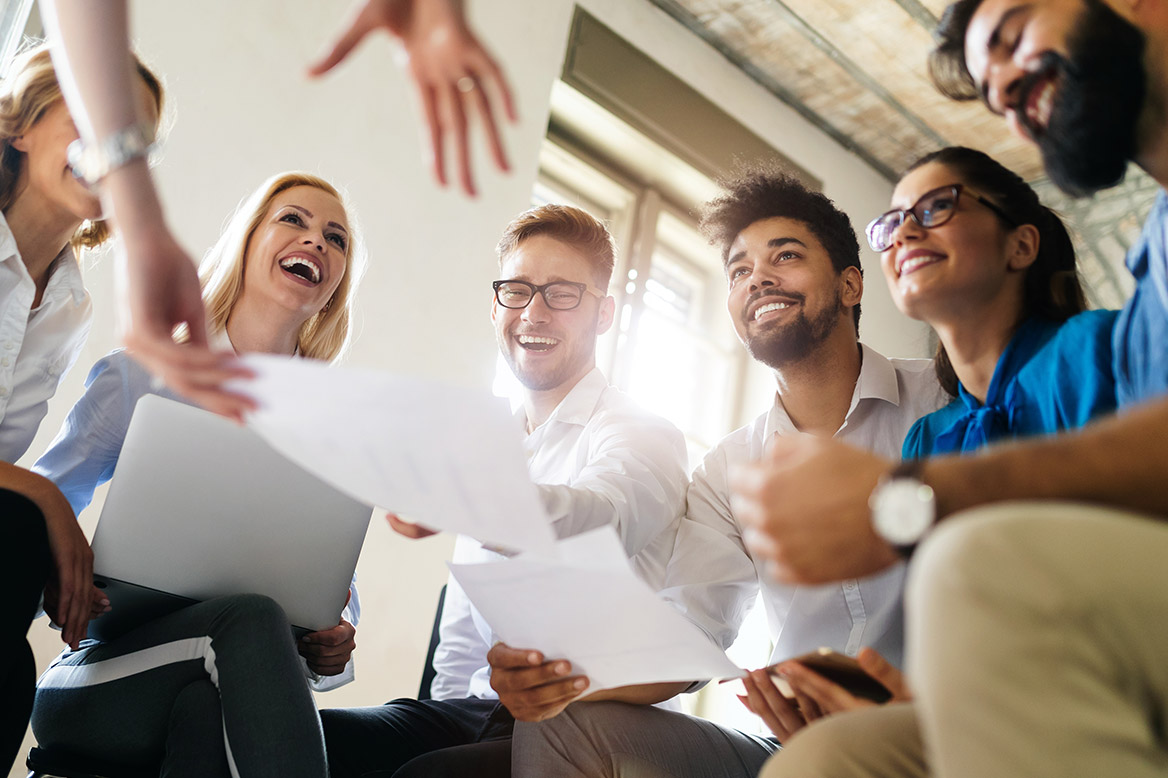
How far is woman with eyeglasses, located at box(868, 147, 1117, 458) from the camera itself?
46.0 inches

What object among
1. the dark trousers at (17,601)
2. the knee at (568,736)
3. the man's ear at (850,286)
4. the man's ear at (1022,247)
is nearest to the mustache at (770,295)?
the man's ear at (850,286)

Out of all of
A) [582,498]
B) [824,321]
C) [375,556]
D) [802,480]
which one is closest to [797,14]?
[824,321]

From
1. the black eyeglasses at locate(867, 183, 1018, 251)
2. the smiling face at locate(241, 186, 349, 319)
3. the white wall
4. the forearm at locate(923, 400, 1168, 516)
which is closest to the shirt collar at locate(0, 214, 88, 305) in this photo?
the smiling face at locate(241, 186, 349, 319)

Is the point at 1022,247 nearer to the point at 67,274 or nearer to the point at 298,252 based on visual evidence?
the point at 298,252

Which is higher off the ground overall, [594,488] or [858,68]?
[858,68]

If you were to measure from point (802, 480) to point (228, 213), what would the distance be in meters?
Result: 2.41

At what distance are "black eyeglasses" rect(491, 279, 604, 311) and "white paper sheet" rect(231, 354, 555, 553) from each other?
1.26m

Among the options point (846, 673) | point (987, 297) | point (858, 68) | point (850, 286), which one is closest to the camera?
point (846, 673)

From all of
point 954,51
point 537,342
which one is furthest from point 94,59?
point 537,342

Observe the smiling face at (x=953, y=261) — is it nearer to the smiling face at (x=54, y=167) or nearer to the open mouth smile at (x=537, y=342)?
the open mouth smile at (x=537, y=342)

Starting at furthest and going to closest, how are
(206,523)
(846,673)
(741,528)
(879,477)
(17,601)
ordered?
1. (741,528)
2. (206,523)
3. (17,601)
4. (846,673)
5. (879,477)

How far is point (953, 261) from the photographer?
137cm

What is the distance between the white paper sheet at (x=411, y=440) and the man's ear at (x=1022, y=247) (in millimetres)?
1048

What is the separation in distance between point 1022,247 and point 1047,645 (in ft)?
3.62
